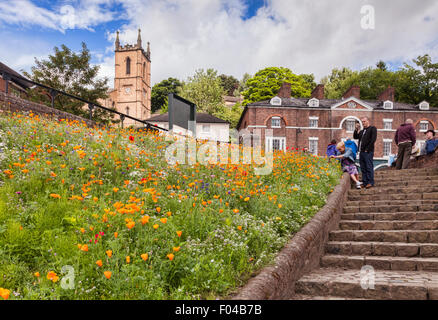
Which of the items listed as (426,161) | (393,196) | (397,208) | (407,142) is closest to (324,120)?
(426,161)

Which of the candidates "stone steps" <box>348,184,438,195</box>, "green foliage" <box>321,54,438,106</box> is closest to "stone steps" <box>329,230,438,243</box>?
"stone steps" <box>348,184,438,195</box>

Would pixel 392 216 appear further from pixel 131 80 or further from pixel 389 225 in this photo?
pixel 131 80

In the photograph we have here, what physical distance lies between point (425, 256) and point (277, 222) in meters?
2.56

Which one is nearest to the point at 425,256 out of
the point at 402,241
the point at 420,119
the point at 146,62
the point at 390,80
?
the point at 402,241

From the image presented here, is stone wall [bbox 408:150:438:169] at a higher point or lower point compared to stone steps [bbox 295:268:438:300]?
higher

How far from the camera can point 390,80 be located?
52875 mm

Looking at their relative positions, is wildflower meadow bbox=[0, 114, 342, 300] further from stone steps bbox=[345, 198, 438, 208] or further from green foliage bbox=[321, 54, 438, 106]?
green foliage bbox=[321, 54, 438, 106]

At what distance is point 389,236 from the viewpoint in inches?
219

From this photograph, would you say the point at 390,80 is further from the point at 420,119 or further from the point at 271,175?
the point at 271,175

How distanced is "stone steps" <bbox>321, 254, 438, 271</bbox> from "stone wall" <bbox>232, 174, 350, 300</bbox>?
0.23 meters

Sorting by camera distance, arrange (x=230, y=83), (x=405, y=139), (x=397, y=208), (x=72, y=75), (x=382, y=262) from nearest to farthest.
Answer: (x=382, y=262) < (x=397, y=208) < (x=405, y=139) < (x=72, y=75) < (x=230, y=83)

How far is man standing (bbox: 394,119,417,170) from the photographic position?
1202 centimetres

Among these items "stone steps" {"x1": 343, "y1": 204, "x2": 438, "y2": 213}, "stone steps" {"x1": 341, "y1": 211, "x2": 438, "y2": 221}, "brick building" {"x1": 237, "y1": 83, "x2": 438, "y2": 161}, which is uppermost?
"brick building" {"x1": 237, "y1": 83, "x2": 438, "y2": 161}

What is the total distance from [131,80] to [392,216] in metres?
64.8
